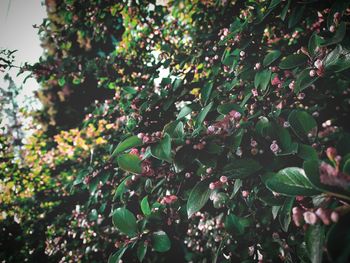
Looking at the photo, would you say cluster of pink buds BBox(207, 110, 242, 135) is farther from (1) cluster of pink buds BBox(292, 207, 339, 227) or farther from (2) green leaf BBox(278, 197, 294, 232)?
(1) cluster of pink buds BBox(292, 207, 339, 227)

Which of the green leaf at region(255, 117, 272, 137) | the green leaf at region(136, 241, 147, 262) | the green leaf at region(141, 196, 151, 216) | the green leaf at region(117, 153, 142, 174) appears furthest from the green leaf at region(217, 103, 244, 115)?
the green leaf at region(136, 241, 147, 262)

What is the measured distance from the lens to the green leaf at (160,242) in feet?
3.92

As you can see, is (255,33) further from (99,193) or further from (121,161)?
(99,193)

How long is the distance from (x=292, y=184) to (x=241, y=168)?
10.0 inches

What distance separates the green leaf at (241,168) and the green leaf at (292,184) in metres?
0.18

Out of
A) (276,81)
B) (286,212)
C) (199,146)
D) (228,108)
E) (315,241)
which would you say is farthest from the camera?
(276,81)

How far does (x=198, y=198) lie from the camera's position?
1065mm

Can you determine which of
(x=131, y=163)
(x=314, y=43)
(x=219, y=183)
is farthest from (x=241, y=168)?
(x=314, y=43)

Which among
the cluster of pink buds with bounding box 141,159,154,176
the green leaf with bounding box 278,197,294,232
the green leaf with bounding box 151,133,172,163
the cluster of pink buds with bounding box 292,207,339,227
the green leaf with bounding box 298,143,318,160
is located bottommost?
the green leaf with bounding box 278,197,294,232

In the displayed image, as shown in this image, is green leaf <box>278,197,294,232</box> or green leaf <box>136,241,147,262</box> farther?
green leaf <box>136,241,147,262</box>

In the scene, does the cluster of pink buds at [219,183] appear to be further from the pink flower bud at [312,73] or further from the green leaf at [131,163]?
the pink flower bud at [312,73]

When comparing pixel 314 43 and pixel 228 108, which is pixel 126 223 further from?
pixel 314 43

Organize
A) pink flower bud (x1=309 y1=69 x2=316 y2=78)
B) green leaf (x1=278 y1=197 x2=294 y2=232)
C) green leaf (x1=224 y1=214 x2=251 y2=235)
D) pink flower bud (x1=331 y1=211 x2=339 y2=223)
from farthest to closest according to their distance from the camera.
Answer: green leaf (x1=224 y1=214 x2=251 y2=235) → pink flower bud (x1=309 y1=69 x2=316 y2=78) → green leaf (x1=278 y1=197 x2=294 y2=232) → pink flower bud (x1=331 y1=211 x2=339 y2=223)

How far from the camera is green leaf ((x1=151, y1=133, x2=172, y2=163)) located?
39.5 inches
